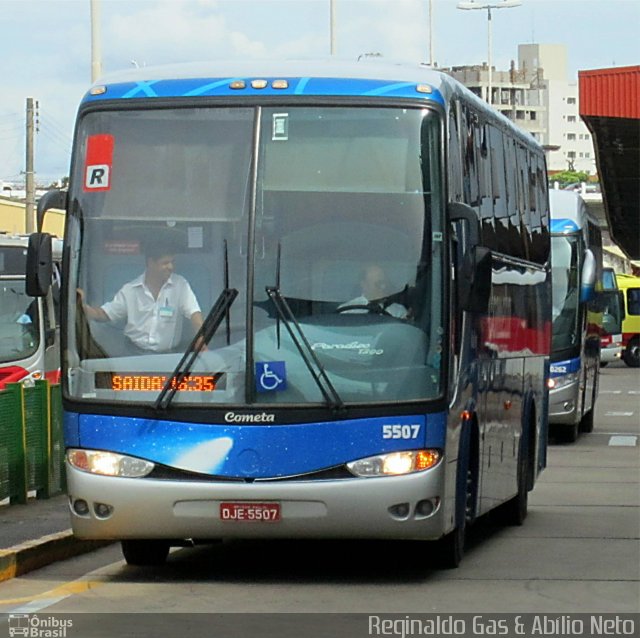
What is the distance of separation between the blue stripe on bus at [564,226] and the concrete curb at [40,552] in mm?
14492

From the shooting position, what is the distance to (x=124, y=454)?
1080 cm

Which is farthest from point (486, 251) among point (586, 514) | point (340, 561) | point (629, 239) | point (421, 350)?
point (629, 239)

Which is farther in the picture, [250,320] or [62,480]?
[62,480]

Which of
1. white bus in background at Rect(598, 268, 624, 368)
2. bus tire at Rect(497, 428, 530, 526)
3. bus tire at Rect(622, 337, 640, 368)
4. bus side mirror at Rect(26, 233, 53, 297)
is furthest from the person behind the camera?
bus tire at Rect(622, 337, 640, 368)

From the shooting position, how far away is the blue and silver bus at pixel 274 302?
10680 millimetres

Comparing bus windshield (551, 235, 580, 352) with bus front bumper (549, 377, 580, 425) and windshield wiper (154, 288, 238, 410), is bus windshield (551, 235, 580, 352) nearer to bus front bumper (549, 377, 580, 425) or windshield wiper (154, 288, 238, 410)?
bus front bumper (549, 377, 580, 425)

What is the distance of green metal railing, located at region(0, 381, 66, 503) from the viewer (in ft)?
48.8

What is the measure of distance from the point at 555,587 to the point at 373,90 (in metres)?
3.28

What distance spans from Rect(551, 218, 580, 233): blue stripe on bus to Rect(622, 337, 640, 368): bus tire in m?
36.7

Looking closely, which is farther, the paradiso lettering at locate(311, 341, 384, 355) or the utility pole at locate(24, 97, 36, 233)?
the utility pole at locate(24, 97, 36, 233)

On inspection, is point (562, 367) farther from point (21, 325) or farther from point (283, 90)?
point (283, 90)

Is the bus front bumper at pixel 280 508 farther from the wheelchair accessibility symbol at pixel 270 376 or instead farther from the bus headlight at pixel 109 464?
the wheelchair accessibility symbol at pixel 270 376

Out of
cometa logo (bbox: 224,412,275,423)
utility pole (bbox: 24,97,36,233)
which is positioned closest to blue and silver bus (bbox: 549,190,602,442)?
cometa logo (bbox: 224,412,275,423)

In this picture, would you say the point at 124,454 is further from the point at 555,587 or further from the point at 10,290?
the point at 10,290
